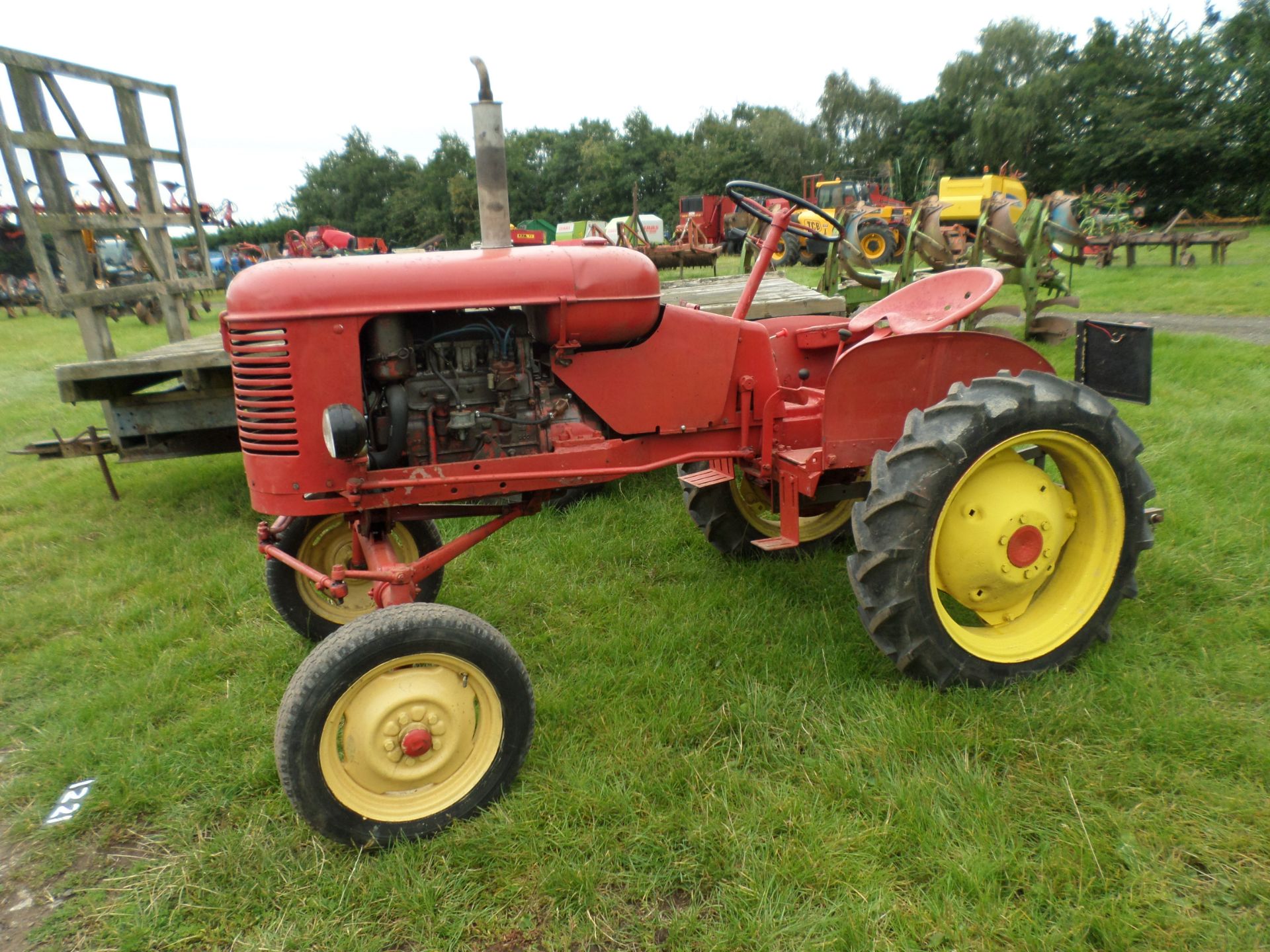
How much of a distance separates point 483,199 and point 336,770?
5.81 ft

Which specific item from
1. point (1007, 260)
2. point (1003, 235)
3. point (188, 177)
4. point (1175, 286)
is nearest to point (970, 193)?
point (1175, 286)

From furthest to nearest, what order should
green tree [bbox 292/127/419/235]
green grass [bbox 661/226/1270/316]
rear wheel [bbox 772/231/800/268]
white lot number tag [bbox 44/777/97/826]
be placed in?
green tree [bbox 292/127/419/235] < rear wheel [bbox 772/231/800/268] < green grass [bbox 661/226/1270/316] < white lot number tag [bbox 44/777/97/826]

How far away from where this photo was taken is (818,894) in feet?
6.51

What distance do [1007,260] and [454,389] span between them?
7.60 metres

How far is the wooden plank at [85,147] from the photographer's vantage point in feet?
15.8

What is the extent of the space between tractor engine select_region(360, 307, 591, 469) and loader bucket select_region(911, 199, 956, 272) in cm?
750

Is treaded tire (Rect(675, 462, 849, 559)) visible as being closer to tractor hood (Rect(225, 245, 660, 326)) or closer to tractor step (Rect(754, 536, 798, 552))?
tractor step (Rect(754, 536, 798, 552))

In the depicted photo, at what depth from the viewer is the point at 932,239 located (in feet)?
31.6

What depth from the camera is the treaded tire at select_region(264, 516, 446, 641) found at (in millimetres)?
3176

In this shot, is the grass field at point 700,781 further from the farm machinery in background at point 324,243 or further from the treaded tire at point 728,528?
the farm machinery in background at point 324,243

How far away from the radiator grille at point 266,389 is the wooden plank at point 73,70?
3880 millimetres

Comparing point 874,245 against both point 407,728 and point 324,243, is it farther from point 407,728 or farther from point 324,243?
point 407,728

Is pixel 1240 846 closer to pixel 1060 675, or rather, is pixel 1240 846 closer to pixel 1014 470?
pixel 1060 675

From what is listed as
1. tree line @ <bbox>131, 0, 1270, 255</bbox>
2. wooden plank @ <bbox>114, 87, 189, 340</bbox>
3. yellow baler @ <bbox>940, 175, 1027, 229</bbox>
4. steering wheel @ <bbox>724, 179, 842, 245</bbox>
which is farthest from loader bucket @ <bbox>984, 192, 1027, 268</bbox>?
tree line @ <bbox>131, 0, 1270, 255</bbox>
